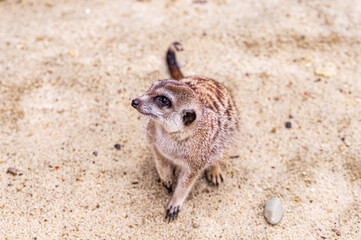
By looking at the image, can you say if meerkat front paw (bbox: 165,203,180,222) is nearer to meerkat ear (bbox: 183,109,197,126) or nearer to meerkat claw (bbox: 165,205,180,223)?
meerkat claw (bbox: 165,205,180,223)

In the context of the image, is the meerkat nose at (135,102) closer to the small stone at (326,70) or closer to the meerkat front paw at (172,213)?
the meerkat front paw at (172,213)

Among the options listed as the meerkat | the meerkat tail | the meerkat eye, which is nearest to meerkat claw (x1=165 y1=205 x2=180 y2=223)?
the meerkat

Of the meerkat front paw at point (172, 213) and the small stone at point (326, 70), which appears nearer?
the meerkat front paw at point (172, 213)

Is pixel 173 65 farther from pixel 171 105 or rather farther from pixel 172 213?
pixel 172 213

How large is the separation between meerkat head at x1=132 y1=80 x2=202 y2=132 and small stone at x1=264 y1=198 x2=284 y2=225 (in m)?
0.89

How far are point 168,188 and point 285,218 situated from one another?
0.85 m

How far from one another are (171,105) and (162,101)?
0.06 meters

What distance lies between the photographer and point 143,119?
9.64 ft

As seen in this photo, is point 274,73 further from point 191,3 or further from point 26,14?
point 26,14

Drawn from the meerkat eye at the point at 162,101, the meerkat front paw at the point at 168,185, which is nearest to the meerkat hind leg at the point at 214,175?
the meerkat front paw at the point at 168,185

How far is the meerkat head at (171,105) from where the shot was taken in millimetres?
1994

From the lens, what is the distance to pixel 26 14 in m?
3.62

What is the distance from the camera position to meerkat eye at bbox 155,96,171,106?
79.3 inches

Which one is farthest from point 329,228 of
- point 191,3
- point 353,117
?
point 191,3
